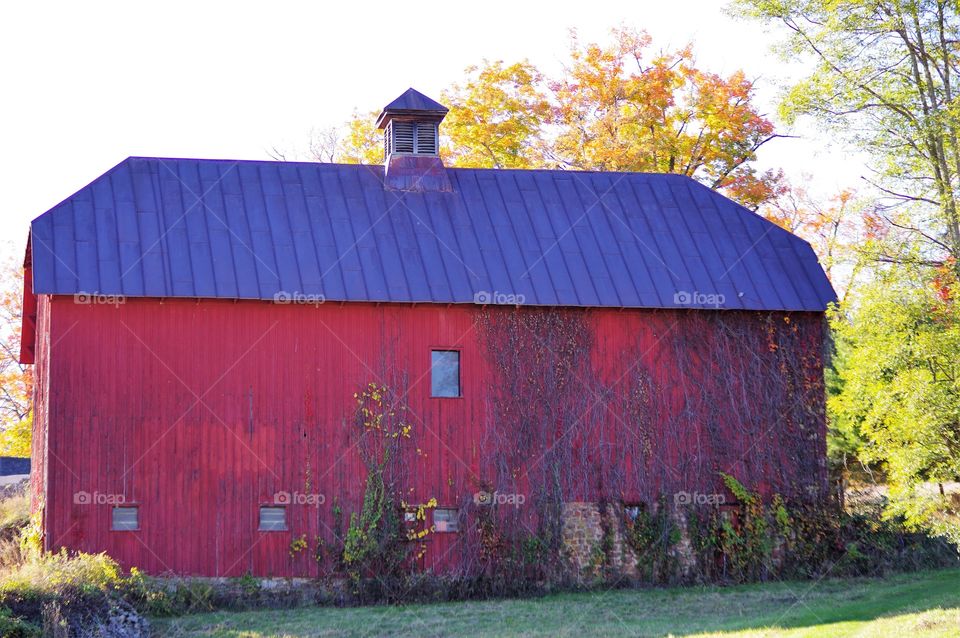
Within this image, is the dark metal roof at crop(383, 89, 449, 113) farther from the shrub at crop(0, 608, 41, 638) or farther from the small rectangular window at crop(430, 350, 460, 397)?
the shrub at crop(0, 608, 41, 638)

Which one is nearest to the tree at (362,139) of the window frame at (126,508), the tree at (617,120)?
the tree at (617,120)

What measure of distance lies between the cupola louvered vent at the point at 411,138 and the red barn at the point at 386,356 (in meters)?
0.15

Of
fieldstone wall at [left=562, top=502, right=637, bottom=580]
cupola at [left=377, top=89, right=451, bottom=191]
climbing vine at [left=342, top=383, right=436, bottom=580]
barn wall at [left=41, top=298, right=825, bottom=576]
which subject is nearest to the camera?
barn wall at [left=41, top=298, right=825, bottom=576]

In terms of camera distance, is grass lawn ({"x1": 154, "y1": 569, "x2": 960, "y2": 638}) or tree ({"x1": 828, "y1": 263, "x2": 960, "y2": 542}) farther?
tree ({"x1": 828, "y1": 263, "x2": 960, "y2": 542})

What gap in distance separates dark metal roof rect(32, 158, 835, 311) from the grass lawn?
15.5 ft

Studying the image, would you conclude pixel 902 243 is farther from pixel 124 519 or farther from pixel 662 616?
pixel 124 519

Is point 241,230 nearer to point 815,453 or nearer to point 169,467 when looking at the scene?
point 169,467

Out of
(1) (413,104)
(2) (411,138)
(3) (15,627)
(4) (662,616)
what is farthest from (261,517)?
(1) (413,104)

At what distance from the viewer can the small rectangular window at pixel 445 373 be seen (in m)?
19.2

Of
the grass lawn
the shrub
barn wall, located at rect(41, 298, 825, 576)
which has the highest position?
barn wall, located at rect(41, 298, 825, 576)

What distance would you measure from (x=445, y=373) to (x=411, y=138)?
16.2 ft

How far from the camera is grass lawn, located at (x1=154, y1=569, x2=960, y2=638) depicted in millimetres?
14961

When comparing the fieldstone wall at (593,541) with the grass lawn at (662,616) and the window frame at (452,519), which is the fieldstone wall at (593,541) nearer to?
the grass lawn at (662,616)

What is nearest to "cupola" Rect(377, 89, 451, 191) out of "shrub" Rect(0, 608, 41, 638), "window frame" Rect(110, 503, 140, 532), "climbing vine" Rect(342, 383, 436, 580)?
"climbing vine" Rect(342, 383, 436, 580)
